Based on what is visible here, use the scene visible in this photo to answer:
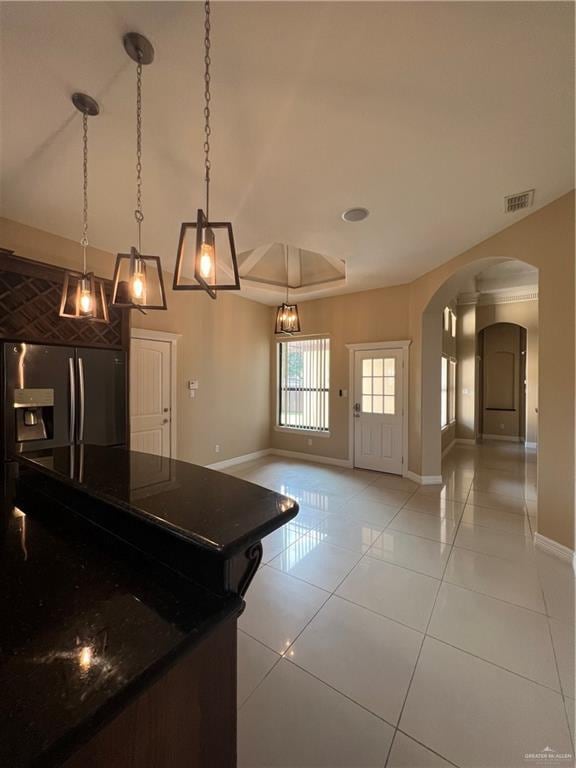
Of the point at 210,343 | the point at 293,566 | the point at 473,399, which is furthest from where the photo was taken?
the point at 473,399

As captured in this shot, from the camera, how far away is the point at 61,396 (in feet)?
9.56

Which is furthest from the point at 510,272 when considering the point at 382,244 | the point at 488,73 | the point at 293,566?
the point at 293,566

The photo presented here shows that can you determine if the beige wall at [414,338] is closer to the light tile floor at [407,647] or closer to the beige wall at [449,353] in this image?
the light tile floor at [407,647]

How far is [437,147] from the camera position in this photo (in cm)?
212

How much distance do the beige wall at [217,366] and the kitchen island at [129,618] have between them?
134 inches

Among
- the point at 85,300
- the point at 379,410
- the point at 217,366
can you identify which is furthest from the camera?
the point at 217,366

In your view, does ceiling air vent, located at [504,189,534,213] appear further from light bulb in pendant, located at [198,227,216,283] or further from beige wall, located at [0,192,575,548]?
light bulb in pendant, located at [198,227,216,283]

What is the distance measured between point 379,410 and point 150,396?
3.56 meters

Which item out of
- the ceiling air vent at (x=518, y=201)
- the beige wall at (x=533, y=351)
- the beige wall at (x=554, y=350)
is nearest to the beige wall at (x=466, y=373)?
the beige wall at (x=533, y=351)

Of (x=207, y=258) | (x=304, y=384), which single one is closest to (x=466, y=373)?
(x=304, y=384)

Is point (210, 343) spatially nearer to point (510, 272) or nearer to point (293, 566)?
point (293, 566)

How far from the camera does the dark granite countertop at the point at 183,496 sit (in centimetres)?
84

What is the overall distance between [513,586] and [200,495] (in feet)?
8.51

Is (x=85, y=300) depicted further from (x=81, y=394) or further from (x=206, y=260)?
(x=81, y=394)
